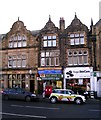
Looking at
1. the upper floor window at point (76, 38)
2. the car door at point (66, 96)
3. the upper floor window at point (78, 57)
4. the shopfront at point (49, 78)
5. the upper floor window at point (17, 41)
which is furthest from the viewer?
the upper floor window at point (17, 41)

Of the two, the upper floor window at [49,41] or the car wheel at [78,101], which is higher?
the upper floor window at [49,41]

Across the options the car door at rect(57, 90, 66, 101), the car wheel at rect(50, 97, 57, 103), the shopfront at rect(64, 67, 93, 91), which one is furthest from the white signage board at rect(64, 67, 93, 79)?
the car wheel at rect(50, 97, 57, 103)

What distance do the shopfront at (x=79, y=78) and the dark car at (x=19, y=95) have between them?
891 cm

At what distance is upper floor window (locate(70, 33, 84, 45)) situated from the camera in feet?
121

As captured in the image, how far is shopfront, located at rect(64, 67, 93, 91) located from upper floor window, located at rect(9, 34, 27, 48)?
823 centimetres

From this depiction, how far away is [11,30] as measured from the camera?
4084cm

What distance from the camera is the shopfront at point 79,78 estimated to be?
35737mm

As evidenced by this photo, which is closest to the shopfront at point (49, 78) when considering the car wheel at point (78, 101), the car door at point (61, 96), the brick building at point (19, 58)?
the brick building at point (19, 58)

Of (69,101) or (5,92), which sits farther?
(5,92)

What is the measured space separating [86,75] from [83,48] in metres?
3.99

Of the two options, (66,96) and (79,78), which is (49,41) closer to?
(79,78)

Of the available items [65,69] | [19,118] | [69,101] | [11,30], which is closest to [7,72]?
[11,30]

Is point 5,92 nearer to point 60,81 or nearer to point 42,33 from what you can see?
point 60,81

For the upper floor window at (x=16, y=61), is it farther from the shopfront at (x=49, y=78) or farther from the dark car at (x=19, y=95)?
the dark car at (x=19, y=95)
